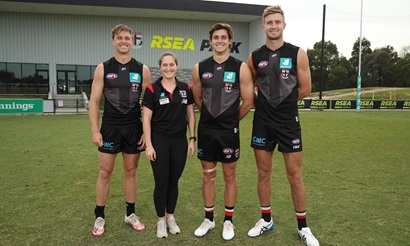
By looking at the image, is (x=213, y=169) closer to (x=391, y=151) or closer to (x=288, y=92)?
(x=288, y=92)

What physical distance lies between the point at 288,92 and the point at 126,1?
24.6m

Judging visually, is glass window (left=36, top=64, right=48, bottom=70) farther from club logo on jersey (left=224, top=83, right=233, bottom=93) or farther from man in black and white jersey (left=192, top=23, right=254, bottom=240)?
club logo on jersey (left=224, top=83, right=233, bottom=93)

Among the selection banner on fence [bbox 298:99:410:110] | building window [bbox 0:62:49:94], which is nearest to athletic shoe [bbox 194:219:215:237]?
banner on fence [bbox 298:99:410:110]

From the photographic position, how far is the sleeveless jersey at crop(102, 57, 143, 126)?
11.9 ft

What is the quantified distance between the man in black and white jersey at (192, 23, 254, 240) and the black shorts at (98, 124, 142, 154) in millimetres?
741

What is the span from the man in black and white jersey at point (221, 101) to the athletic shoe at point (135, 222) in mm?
670

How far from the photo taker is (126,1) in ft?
82.7

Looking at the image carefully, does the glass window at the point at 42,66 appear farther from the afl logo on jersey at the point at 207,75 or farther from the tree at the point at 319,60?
the tree at the point at 319,60

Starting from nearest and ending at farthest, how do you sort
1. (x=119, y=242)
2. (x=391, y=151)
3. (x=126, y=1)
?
(x=119, y=242), (x=391, y=151), (x=126, y=1)

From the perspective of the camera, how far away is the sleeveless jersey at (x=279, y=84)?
3.48m

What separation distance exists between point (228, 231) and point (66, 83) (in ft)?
90.9

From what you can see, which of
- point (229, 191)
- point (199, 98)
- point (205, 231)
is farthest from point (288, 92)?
point (205, 231)

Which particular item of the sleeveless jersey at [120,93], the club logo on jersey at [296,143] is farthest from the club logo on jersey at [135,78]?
the club logo on jersey at [296,143]

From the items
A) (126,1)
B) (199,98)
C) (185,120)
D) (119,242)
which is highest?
(126,1)
